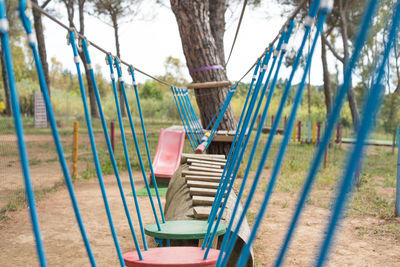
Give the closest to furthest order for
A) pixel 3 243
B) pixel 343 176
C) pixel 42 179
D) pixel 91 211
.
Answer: pixel 343 176 → pixel 3 243 → pixel 91 211 → pixel 42 179

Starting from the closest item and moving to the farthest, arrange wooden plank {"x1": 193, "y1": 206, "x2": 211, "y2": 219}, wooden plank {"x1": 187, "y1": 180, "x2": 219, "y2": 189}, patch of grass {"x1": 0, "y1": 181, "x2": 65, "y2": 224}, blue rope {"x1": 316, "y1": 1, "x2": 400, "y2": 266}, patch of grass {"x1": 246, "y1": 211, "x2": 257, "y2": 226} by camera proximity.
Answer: blue rope {"x1": 316, "y1": 1, "x2": 400, "y2": 266} → wooden plank {"x1": 193, "y1": 206, "x2": 211, "y2": 219} → wooden plank {"x1": 187, "y1": 180, "x2": 219, "y2": 189} → patch of grass {"x1": 246, "y1": 211, "x2": 257, "y2": 226} → patch of grass {"x1": 0, "y1": 181, "x2": 65, "y2": 224}

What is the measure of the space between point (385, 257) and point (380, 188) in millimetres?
2835

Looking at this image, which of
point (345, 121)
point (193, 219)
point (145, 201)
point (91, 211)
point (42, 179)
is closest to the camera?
point (193, 219)

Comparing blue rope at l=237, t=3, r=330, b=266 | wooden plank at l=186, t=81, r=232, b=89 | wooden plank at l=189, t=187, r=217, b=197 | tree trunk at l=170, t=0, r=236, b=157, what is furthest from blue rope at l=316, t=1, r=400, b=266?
tree trunk at l=170, t=0, r=236, b=157

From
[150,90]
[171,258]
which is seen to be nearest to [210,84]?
[171,258]

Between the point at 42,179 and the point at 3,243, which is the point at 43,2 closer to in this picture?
the point at 42,179

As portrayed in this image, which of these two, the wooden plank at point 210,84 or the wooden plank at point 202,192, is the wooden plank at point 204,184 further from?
the wooden plank at point 210,84

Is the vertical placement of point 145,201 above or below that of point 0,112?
below

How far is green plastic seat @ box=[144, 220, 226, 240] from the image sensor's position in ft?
5.53

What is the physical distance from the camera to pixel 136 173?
6645mm

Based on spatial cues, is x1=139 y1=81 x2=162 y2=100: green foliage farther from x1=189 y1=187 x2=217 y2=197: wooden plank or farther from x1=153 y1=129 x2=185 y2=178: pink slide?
x1=189 y1=187 x2=217 y2=197: wooden plank

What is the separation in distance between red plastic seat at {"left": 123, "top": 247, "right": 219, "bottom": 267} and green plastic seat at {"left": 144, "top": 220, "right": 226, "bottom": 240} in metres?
0.07

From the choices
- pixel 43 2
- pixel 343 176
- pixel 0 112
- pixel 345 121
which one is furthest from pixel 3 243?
pixel 345 121

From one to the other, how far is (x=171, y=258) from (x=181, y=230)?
30 centimetres
